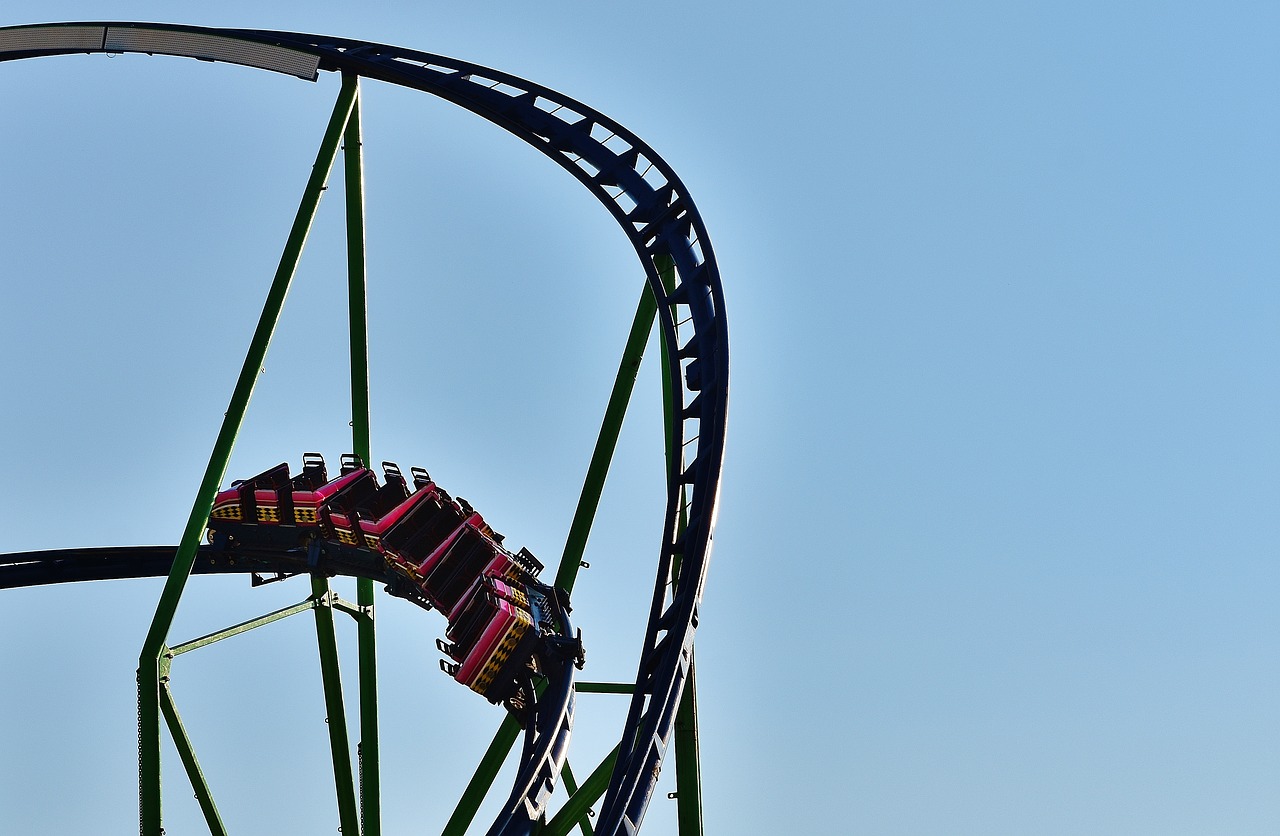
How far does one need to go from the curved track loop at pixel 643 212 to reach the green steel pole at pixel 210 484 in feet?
3.04

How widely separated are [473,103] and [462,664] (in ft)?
18.5

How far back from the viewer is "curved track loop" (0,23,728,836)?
1130 cm

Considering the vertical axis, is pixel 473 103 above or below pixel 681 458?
above

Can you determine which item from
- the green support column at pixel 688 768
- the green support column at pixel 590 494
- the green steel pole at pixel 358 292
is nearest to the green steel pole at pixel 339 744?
the green steel pole at pixel 358 292

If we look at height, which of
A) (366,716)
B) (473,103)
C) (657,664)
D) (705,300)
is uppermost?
(473,103)

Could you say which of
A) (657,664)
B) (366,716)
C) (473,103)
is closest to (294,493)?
(366,716)

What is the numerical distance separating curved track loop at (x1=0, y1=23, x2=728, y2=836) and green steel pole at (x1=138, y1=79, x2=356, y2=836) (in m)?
0.93

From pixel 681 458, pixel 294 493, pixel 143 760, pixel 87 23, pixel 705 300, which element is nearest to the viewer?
pixel 143 760

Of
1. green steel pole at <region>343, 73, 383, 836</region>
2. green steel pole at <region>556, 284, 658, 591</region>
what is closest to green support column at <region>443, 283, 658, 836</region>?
green steel pole at <region>556, 284, 658, 591</region>

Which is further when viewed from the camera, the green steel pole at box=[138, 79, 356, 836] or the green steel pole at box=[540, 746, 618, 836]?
the green steel pole at box=[540, 746, 618, 836]

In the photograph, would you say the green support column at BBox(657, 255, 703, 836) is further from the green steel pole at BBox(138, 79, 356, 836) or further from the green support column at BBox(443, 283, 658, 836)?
the green steel pole at BBox(138, 79, 356, 836)

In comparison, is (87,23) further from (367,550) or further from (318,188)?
(367,550)

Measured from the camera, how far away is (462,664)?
1317 centimetres

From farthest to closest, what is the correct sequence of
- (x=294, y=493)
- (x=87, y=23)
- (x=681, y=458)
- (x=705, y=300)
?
(x=294, y=493)
(x=87, y=23)
(x=705, y=300)
(x=681, y=458)
